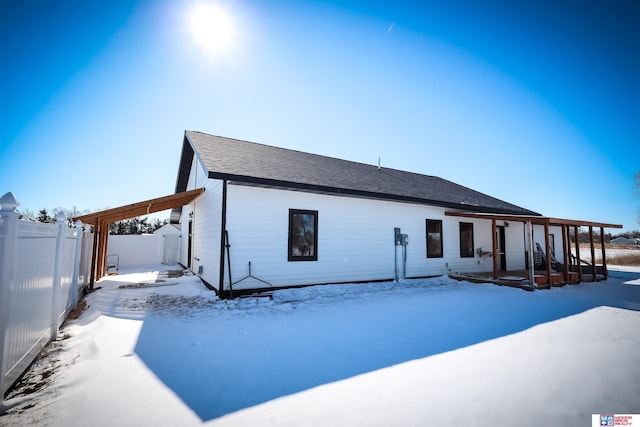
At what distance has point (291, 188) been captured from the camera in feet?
25.3

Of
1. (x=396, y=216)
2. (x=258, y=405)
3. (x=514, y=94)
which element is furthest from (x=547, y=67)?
(x=258, y=405)

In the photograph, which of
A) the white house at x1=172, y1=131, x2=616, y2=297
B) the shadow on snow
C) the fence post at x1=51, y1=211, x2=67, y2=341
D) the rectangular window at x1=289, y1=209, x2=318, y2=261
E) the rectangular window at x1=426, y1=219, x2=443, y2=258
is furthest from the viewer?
the rectangular window at x1=426, y1=219, x2=443, y2=258

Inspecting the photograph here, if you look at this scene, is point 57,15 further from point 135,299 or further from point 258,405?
point 258,405

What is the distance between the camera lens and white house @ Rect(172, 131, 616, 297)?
23.6 feet

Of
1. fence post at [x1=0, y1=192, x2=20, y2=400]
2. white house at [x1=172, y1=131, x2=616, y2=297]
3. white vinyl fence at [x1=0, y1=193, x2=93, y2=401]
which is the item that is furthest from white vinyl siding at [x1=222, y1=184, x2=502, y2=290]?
fence post at [x1=0, y1=192, x2=20, y2=400]

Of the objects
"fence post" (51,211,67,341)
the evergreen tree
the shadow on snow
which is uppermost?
the evergreen tree

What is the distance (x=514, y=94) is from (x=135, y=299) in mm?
15686

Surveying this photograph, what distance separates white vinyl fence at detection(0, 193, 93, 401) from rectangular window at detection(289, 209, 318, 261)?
16.0 feet

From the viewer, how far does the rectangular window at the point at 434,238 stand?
35.9ft

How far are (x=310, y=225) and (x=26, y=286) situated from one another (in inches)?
239

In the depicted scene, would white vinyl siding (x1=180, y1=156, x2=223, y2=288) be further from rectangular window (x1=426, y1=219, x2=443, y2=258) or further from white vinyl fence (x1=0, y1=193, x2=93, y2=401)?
rectangular window (x1=426, y1=219, x2=443, y2=258)

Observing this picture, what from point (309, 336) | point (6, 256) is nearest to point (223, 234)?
point (309, 336)

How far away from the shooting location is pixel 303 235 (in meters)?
8.06

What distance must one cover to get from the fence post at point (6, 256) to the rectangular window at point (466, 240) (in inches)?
515
